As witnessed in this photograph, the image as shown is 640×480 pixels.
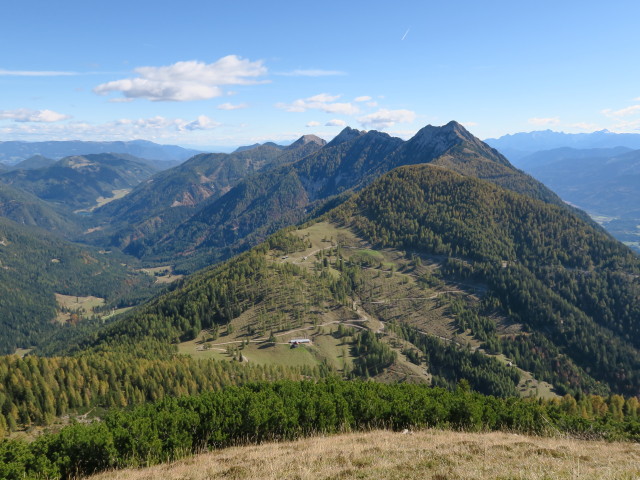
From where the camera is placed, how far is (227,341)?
190 m

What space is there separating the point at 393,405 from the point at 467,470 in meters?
29.8

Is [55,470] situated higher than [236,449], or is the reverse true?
[55,470]

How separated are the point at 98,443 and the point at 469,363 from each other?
7374 inches

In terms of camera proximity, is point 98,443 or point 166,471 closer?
point 166,471

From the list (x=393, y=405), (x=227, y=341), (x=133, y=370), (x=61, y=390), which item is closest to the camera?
(x=393, y=405)

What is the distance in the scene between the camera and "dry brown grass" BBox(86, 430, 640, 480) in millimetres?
31031

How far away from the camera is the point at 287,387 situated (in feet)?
241

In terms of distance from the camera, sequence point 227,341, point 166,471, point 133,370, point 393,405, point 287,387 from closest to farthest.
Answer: point 166,471 < point 393,405 < point 287,387 < point 133,370 < point 227,341

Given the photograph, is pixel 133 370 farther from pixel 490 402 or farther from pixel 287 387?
pixel 490 402

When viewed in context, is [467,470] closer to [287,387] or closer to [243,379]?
[287,387]

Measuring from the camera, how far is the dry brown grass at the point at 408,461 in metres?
31.0

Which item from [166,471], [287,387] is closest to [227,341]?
[287,387]

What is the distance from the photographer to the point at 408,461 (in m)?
34.5

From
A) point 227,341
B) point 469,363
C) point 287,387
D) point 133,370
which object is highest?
point 287,387
